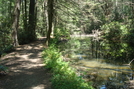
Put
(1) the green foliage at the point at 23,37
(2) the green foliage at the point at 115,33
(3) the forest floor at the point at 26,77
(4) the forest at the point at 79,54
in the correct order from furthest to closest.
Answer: (2) the green foliage at the point at 115,33, (1) the green foliage at the point at 23,37, (4) the forest at the point at 79,54, (3) the forest floor at the point at 26,77

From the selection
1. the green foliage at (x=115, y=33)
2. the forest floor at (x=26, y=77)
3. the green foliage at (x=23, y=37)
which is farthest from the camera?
the green foliage at (x=115, y=33)

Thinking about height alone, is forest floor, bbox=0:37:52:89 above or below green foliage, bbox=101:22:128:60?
below

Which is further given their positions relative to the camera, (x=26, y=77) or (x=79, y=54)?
(x=79, y=54)

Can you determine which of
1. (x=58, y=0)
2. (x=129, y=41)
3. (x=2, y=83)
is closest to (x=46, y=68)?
(x=2, y=83)

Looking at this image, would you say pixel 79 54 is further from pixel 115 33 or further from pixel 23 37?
pixel 115 33

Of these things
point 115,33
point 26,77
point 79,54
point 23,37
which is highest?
point 115,33

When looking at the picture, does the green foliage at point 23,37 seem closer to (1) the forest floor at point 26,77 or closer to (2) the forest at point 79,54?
(2) the forest at point 79,54

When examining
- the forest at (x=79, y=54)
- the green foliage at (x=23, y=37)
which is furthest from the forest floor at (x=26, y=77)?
the green foliage at (x=23, y=37)

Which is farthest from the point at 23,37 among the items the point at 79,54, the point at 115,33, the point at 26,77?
the point at 115,33

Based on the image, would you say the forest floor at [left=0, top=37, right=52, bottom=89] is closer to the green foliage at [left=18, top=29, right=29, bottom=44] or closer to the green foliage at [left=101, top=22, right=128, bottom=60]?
the green foliage at [left=18, top=29, right=29, bottom=44]

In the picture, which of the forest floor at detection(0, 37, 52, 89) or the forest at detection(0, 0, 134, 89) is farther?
the forest at detection(0, 0, 134, 89)

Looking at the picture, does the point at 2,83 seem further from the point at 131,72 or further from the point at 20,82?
the point at 131,72

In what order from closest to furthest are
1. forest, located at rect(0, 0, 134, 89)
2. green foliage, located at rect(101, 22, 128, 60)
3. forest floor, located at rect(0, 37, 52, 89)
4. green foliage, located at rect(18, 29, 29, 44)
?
forest floor, located at rect(0, 37, 52, 89)
forest, located at rect(0, 0, 134, 89)
green foliage, located at rect(18, 29, 29, 44)
green foliage, located at rect(101, 22, 128, 60)

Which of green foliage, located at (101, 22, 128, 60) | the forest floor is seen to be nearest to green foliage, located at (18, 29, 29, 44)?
the forest floor
